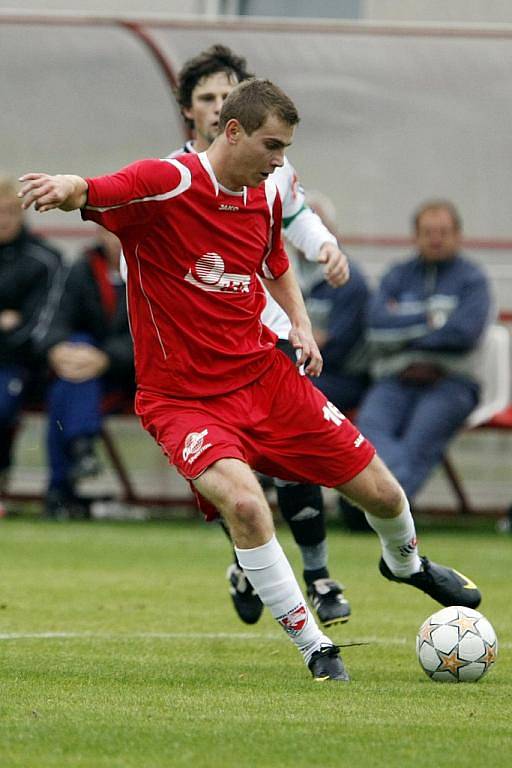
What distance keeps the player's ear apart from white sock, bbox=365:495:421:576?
1.45 m

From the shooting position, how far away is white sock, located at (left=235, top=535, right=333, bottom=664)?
18.1ft

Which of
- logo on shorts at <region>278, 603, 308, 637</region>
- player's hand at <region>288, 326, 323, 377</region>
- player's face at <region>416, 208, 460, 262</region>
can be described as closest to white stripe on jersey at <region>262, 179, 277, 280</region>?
player's hand at <region>288, 326, 323, 377</region>

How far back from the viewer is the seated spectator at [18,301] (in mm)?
12125

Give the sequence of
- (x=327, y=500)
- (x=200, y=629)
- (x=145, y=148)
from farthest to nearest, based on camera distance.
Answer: (x=145, y=148) < (x=327, y=500) < (x=200, y=629)

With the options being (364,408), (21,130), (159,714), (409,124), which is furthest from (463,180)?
(159,714)

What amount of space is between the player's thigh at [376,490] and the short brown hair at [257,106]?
1293mm

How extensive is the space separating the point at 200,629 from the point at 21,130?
7217 millimetres

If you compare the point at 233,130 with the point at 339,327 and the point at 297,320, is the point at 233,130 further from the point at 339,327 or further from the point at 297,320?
the point at 339,327

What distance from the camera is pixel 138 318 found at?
6004mm

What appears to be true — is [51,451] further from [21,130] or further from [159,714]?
[159,714]

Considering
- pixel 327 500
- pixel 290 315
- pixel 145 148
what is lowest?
pixel 327 500

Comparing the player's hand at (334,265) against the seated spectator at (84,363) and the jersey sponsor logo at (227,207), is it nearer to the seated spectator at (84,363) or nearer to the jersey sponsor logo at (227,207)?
the jersey sponsor logo at (227,207)

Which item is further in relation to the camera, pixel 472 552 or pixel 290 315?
pixel 472 552

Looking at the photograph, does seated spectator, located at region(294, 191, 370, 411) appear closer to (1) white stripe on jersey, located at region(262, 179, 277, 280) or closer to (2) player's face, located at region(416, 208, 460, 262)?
(2) player's face, located at region(416, 208, 460, 262)
